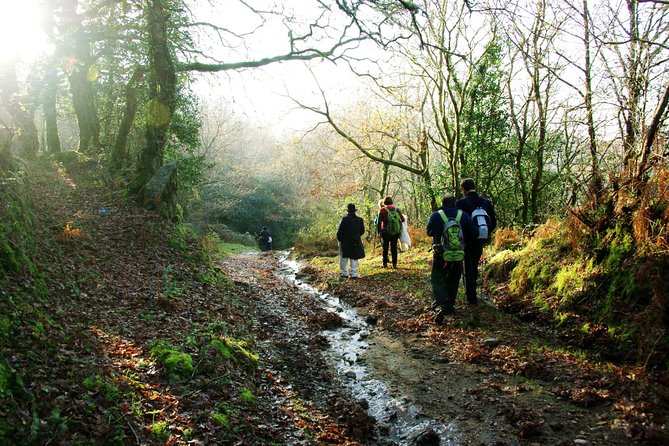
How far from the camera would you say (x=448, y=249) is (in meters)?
7.59

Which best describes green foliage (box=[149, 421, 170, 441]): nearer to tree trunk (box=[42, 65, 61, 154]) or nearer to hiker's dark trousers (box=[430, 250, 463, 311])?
hiker's dark trousers (box=[430, 250, 463, 311])

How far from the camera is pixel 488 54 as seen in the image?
14562mm

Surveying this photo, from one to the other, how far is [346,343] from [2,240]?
5247 millimetres

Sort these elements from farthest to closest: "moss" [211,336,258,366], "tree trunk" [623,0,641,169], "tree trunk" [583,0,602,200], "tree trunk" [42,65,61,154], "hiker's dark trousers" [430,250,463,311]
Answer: "tree trunk" [42,65,61,154] → "hiker's dark trousers" [430,250,463,311] → "tree trunk" [583,0,602,200] → "tree trunk" [623,0,641,169] → "moss" [211,336,258,366]

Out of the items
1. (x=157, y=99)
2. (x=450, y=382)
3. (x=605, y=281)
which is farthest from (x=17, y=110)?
(x=605, y=281)

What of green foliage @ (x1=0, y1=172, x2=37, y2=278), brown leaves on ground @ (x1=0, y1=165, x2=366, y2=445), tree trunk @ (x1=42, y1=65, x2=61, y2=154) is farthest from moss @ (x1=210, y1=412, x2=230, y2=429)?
tree trunk @ (x1=42, y1=65, x2=61, y2=154)

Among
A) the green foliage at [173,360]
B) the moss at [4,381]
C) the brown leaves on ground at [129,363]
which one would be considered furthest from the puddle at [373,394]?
the moss at [4,381]

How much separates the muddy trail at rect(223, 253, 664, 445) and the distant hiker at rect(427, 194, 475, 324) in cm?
45

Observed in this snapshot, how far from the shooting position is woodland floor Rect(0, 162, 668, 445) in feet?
12.3

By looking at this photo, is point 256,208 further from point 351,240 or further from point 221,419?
point 221,419

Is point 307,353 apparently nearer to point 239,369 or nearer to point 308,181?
point 239,369

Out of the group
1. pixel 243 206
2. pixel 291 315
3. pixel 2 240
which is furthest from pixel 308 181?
pixel 2 240

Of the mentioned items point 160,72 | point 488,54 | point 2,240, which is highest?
point 488,54

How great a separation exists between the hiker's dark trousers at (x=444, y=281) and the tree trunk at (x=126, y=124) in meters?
11.9
